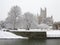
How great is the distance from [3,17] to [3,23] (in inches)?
19.9

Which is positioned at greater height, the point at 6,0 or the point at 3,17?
the point at 6,0

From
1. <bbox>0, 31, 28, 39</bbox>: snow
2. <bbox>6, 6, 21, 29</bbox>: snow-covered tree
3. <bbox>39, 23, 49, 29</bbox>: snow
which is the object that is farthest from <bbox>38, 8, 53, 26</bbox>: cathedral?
<bbox>0, 31, 28, 39</bbox>: snow

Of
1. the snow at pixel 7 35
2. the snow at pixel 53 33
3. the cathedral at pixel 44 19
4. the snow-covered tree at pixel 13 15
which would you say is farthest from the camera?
the cathedral at pixel 44 19

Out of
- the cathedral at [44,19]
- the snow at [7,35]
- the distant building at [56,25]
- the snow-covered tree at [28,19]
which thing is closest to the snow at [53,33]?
the distant building at [56,25]

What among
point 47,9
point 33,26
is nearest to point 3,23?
point 33,26

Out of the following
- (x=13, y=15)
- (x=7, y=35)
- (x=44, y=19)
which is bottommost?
(x=7, y=35)

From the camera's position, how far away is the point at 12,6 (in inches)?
600

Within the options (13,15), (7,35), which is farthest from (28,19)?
(7,35)

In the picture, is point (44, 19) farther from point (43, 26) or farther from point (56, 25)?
point (56, 25)

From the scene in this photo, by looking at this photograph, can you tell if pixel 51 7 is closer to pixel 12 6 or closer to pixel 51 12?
pixel 51 12

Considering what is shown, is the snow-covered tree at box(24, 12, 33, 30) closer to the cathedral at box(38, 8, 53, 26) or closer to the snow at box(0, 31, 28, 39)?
the cathedral at box(38, 8, 53, 26)

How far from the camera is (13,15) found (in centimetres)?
1550

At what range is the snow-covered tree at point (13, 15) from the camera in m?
15.2

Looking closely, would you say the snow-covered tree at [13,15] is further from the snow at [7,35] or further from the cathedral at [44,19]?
the cathedral at [44,19]
